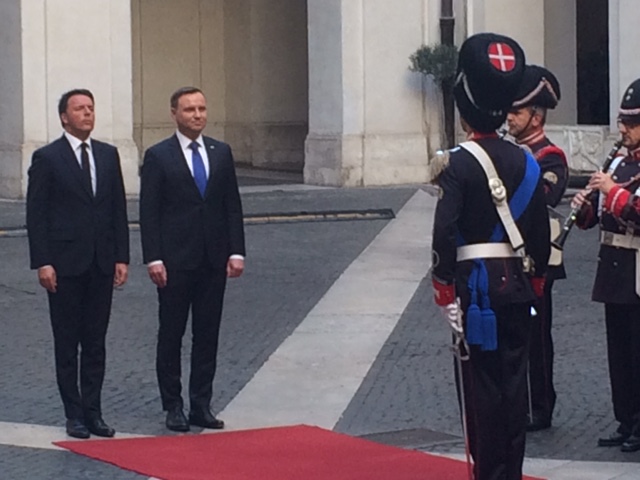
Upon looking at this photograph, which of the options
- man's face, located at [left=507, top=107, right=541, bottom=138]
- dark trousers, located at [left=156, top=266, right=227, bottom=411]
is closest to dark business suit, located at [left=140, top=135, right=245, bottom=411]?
dark trousers, located at [left=156, top=266, right=227, bottom=411]

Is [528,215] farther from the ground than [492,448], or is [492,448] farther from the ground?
[528,215]

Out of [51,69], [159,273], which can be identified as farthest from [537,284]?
[51,69]

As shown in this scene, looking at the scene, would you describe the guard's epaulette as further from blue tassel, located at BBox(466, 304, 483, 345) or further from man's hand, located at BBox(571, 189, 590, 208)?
man's hand, located at BBox(571, 189, 590, 208)

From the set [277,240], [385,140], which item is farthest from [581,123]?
[277,240]

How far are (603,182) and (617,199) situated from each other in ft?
0.35

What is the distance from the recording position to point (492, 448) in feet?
20.1

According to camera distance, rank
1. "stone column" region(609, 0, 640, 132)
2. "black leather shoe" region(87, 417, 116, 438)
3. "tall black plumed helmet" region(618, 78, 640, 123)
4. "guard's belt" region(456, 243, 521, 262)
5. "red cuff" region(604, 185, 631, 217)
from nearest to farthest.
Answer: "guard's belt" region(456, 243, 521, 262), "red cuff" region(604, 185, 631, 217), "tall black plumed helmet" region(618, 78, 640, 123), "black leather shoe" region(87, 417, 116, 438), "stone column" region(609, 0, 640, 132)

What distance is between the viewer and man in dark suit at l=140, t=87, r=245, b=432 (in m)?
7.89

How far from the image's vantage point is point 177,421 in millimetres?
7844

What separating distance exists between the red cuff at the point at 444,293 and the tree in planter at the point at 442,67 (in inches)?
612

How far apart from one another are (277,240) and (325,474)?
8.64 m

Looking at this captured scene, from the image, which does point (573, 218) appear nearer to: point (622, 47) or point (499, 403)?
point (499, 403)

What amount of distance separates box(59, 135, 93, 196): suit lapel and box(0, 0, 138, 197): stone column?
40.3ft

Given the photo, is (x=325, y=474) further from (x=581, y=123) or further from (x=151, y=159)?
(x=581, y=123)
